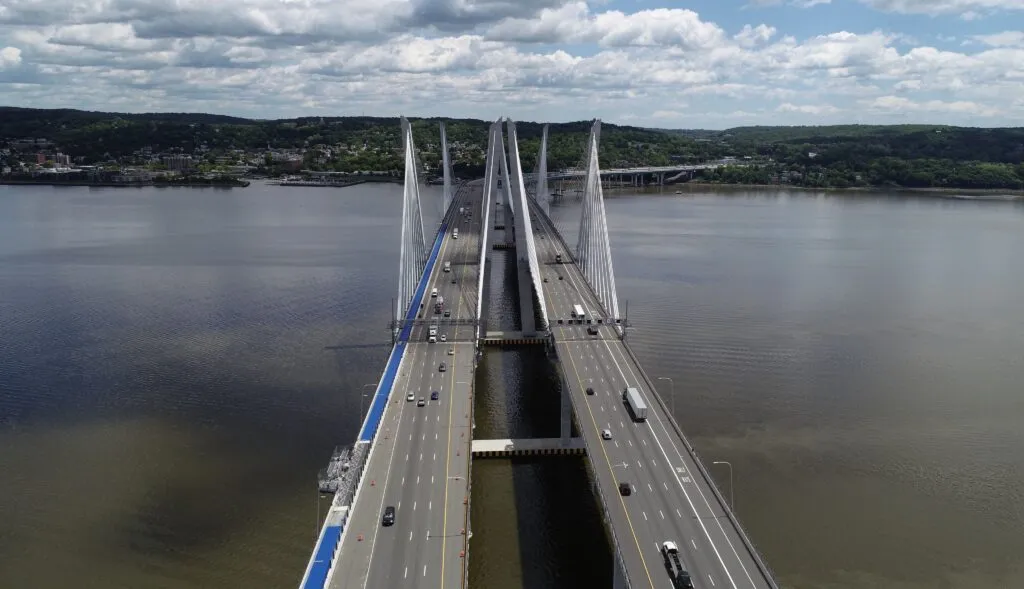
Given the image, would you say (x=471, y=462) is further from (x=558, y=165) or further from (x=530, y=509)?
(x=558, y=165)

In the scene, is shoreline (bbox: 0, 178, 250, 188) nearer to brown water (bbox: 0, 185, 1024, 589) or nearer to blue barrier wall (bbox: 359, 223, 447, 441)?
brown water (bbox: 0, 185, 1024, 589)

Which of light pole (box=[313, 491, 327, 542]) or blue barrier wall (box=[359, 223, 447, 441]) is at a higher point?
blue barrier wall (box=[359, 223, 447, 441])

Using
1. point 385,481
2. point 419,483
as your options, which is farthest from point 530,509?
point 385,481

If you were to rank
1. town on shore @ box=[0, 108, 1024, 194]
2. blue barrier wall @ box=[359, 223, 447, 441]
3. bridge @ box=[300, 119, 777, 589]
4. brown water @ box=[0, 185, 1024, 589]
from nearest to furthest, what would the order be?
1. bridge @ box=[300, 119, 777, 589]
2. brown water @ box=[0, 185, 1024, 589]
3. blue barrier wall @ box=[359, 223, 447, 441]
4. town on shore @ box=[0, 108, 1024, 194]

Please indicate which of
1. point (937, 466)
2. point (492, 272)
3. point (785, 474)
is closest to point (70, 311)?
point (492, 272)

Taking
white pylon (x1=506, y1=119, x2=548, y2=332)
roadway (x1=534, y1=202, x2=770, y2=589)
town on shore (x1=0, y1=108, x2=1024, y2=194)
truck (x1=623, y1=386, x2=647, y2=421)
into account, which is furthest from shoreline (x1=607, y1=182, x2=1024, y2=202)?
truck (x1=623, y1=386, x2=647, y2=421)

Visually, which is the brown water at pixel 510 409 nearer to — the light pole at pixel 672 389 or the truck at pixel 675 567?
the light pole at pixel 672 389
